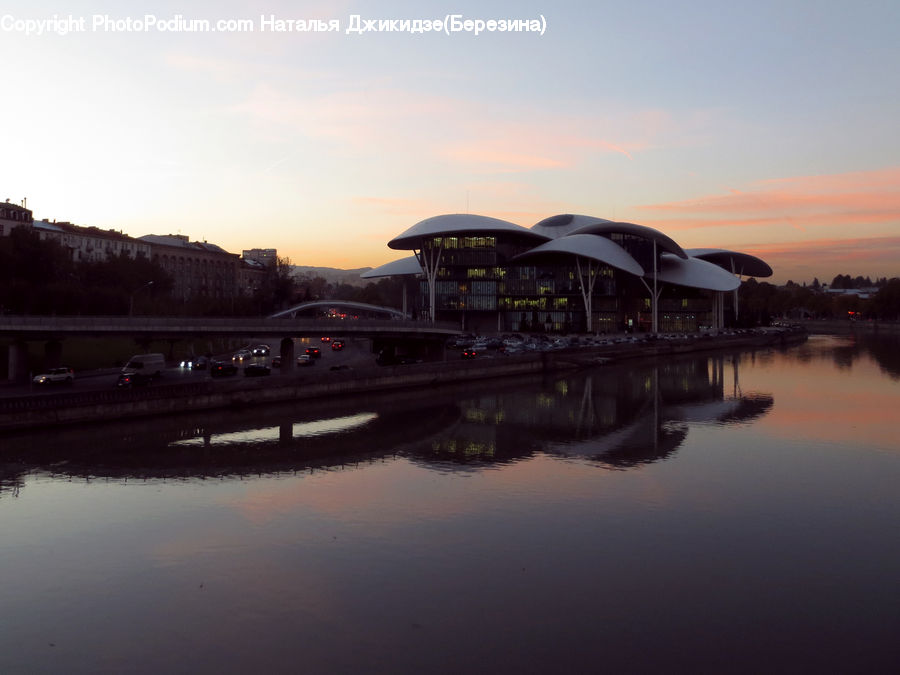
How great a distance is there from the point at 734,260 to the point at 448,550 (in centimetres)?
16542

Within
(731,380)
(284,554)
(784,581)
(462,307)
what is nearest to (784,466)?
(784,581)

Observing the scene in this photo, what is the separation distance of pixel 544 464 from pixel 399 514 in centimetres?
1107

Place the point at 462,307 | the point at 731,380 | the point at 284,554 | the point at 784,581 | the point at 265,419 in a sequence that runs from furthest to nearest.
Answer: the point at 462,307 → the point at 731,380 → the point at 265,419 → the point at 284,554 → the point at 784,581

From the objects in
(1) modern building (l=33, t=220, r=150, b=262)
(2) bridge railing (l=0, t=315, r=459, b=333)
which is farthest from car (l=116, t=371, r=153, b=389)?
(1) modern building (l=33, t=220, r=150, b=262)

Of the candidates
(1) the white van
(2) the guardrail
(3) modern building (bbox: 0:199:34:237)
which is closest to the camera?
(2) the guardrail

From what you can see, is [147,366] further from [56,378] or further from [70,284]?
[70,284]

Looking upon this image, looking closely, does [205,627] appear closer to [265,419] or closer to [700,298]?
[265,419]

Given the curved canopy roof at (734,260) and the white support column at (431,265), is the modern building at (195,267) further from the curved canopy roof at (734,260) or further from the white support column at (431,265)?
the curved canopy roof at (734,260)

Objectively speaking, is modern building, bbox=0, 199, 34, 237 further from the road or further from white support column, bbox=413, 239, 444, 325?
white support column, bbox=413, 239, 444, 325

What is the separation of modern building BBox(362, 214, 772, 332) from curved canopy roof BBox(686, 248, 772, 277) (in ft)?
96.9

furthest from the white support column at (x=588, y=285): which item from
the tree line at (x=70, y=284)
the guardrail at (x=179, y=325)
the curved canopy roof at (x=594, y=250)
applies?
the guardrail at (x=179, y=325)

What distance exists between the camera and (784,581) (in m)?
19.4

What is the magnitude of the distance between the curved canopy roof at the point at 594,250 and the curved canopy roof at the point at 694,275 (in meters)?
10.6

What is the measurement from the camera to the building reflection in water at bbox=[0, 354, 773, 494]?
113 ft
